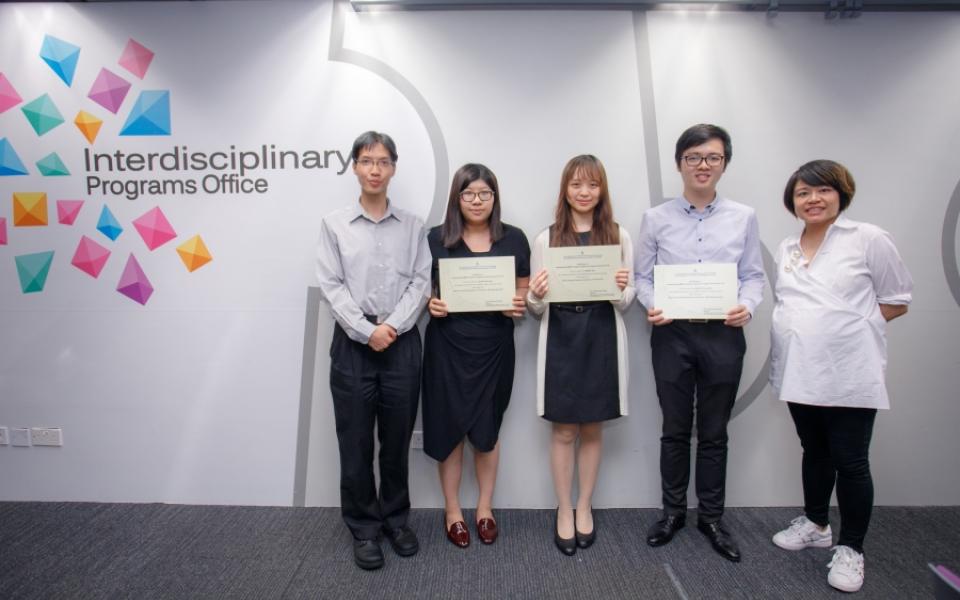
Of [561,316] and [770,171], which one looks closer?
[561,316]

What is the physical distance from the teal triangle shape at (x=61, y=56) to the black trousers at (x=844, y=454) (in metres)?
3.77

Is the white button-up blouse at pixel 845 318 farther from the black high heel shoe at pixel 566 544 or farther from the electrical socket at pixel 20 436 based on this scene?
the electrical socket at pixel 20 436

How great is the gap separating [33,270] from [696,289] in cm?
331

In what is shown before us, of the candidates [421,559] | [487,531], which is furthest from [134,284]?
[487,531]

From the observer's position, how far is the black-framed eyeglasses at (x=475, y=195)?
2182 millimetres

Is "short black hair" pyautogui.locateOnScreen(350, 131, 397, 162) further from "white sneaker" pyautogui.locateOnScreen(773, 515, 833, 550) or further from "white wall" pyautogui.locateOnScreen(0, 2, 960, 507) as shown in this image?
"white sneaker" pyautogui.locateOnScreen(773, 515, 833, 550)

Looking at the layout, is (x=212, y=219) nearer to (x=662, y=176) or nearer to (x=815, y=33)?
(x=662, y=176)

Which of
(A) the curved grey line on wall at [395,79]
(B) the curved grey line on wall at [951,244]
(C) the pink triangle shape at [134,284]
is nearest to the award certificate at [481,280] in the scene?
(A) the curved grey line on wall at [395,79]

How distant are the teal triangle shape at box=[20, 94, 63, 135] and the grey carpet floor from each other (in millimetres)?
1988

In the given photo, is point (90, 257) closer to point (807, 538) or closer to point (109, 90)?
point (109, 90)

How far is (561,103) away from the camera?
2529mm

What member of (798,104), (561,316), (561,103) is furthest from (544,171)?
(798,104)

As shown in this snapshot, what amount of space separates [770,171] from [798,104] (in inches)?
14.0

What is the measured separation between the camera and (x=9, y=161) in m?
2.65
